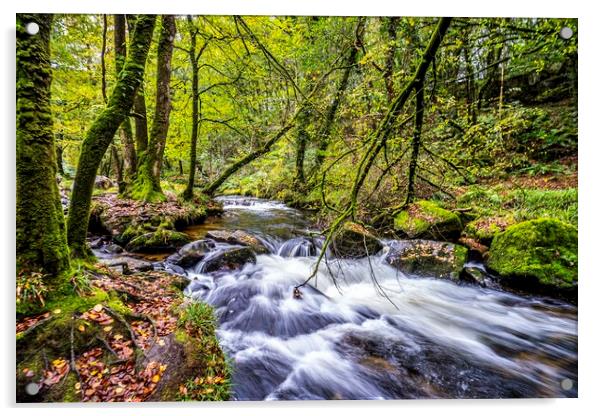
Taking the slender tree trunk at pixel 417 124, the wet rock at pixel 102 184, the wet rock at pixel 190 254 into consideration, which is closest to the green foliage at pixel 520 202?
the slender tree trunk at pixel 417 124

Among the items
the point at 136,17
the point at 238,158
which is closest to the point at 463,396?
the point at 136,17

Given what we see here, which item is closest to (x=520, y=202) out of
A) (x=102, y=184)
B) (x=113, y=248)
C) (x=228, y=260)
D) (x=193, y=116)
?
(x=228, y=260)

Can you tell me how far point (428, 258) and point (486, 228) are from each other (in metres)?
1.01

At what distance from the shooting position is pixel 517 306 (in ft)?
10.0

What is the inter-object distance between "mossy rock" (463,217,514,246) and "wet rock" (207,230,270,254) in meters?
3.13

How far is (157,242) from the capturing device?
3.99 m

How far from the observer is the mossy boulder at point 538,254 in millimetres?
2785

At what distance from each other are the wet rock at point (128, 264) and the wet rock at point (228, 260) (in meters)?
0.66

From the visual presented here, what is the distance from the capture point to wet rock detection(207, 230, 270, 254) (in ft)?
14.5

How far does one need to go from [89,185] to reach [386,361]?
10.0ft

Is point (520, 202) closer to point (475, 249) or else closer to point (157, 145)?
point (475, 249)

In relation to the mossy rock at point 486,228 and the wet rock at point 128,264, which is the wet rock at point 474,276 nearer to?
the mossy rock at point 486,228

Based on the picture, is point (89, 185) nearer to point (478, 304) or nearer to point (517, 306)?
point (478, 304)

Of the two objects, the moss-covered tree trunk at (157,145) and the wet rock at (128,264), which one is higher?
the moss-covered tree trunk at (157,145)
